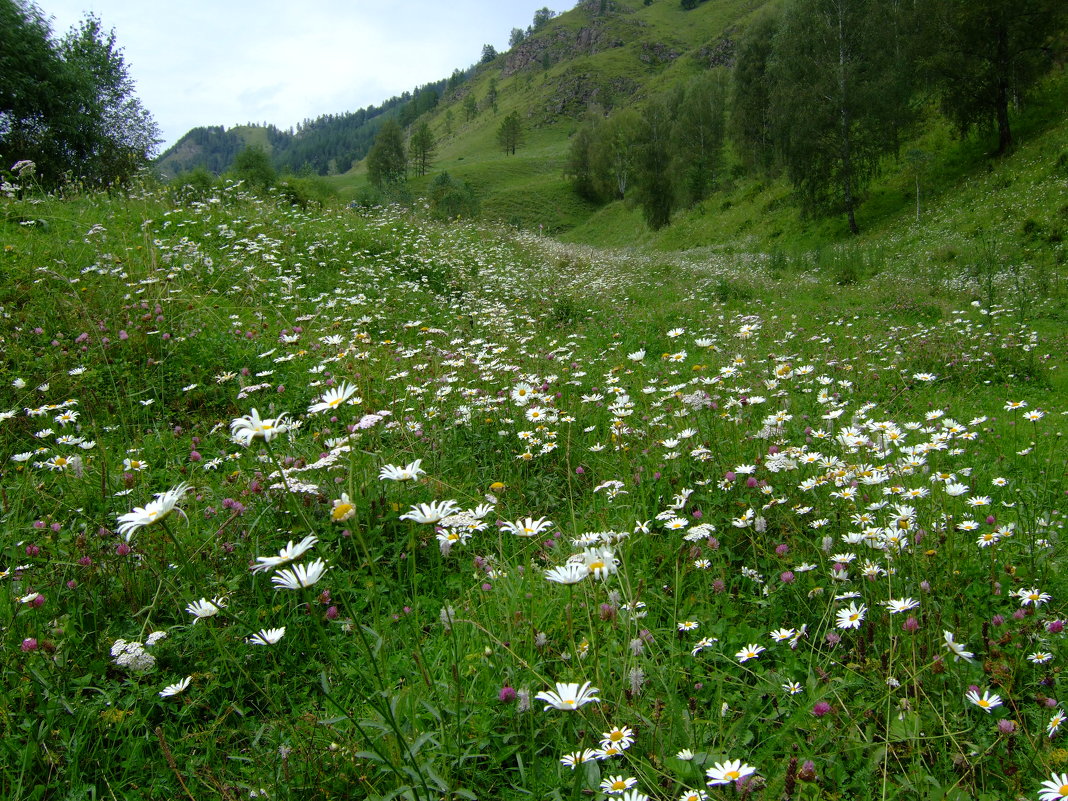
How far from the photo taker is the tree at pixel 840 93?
19297 millimetres

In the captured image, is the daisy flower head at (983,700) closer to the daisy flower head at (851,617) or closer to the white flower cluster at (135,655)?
the daisy flower head at (851,617)

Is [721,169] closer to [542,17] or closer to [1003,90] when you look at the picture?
[1003,90]

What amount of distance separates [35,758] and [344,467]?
1.47 m

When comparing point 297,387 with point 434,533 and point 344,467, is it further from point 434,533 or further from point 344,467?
point 434,533

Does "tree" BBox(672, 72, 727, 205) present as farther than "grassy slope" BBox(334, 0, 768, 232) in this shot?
No

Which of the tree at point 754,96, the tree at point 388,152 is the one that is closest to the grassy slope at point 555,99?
the tree at point 388,152

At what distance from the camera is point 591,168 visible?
62000 mm

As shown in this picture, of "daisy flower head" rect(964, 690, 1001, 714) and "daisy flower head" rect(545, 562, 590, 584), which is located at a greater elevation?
"daisy flower head" rect(545, 562, 590, 584)

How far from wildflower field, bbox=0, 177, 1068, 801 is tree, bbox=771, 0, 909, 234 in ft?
59.4

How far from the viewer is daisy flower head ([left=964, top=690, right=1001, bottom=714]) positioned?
1581 millimetres

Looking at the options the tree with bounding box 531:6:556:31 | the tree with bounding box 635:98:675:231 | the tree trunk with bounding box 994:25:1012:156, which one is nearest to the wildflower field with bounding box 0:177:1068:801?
the tree trunk with bounding box 994:25:1012:156

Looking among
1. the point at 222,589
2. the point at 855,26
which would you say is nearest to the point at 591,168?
the point at 855,26

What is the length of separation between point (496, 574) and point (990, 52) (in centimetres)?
2422

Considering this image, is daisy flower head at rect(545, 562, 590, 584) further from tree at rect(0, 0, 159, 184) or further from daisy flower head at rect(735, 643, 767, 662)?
tree at rect(0, 0, 159, 184)
